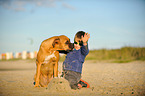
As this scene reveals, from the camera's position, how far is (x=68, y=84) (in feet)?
14.3

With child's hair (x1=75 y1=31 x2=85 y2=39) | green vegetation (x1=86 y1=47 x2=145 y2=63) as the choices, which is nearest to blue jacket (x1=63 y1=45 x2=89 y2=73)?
child's hair (x1=75 y1=31 x2=85 y2=39)

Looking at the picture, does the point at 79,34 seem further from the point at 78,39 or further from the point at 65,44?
the point at 65,44

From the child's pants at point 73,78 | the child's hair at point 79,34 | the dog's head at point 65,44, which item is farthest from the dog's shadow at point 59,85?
the child's hair at point 79,34

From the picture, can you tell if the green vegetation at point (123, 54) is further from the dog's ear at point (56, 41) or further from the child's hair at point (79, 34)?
the child's hair at point (79, 34)

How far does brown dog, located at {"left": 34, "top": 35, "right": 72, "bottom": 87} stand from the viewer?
15.4ft

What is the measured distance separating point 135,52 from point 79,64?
11.4 m

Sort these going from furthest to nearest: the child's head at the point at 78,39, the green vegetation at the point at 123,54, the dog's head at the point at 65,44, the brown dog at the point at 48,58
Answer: the green vegetation at the point at 123,54 → the dog's head at the point at 65,44 → the brown dog at the point at 48,58 → the child's head at the point at 78,39

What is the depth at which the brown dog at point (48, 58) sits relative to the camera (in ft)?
15.4

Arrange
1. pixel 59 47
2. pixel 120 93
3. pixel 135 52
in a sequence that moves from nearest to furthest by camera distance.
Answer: pixel 120 93 < pixel 59 47 < pixel 135 52

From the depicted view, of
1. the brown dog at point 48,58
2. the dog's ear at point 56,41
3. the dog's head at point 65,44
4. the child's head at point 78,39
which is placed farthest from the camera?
the dog's head at point 65,44

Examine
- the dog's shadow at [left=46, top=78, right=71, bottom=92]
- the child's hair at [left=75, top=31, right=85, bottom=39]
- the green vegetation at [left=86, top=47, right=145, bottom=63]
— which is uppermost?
the child's hair at [left=75, top=31, right=85, bottom=39]

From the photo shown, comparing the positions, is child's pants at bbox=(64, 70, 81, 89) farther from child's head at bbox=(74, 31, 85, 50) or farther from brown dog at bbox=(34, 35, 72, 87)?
child's head at bbox=(74, 31, 85, 50)

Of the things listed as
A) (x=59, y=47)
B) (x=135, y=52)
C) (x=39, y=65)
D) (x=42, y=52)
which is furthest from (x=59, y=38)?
(x=135, y=52)

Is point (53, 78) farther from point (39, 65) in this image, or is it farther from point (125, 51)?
point (125, 51)
